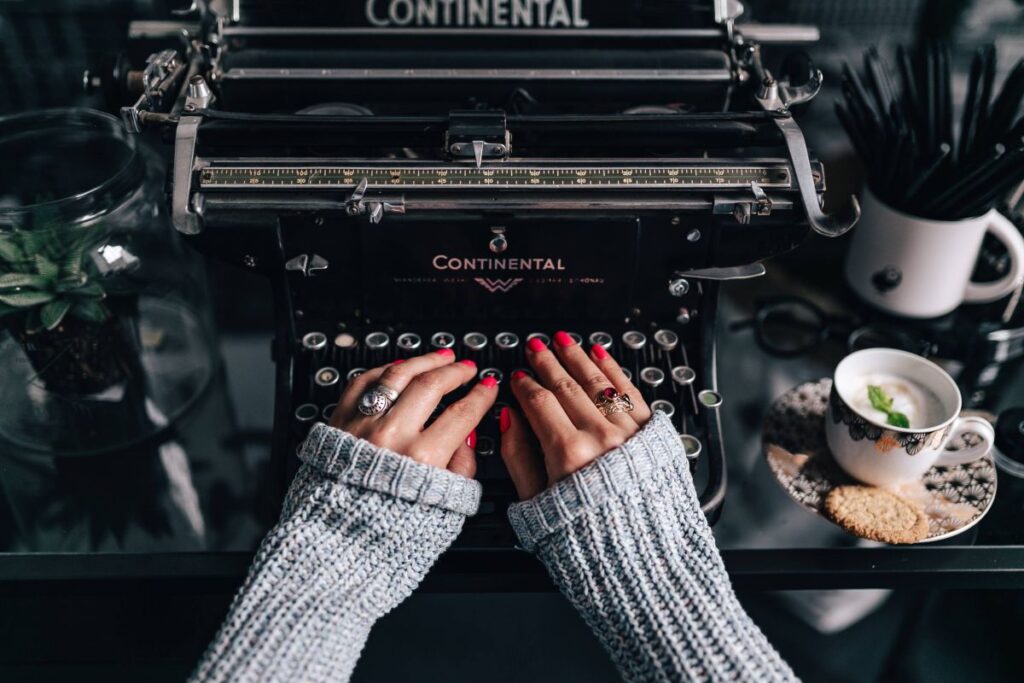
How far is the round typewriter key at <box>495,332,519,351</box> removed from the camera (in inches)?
56.4

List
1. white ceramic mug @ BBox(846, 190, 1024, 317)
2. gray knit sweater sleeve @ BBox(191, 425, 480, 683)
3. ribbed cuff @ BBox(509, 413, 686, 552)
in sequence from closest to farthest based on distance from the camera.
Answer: gray knit sweater sleeve @ BBox(191, 425, 480, 683) < ribbed cuff @ BBox(509, 413, 686, 552) < white ceramic mug @ BBox(846, 190, 1024, 317)

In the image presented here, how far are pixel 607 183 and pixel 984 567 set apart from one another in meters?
0.77

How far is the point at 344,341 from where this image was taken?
4.80 ft

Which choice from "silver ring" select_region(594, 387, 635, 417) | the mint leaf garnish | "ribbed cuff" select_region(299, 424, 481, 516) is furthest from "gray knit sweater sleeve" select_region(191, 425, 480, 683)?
the mint leaf garnish

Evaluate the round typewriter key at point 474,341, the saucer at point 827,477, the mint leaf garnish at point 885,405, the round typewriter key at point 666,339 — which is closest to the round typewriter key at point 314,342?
the round typewriter key at point 474,341

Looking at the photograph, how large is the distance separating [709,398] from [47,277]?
1.03m

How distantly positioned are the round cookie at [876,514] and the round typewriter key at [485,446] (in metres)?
0.50

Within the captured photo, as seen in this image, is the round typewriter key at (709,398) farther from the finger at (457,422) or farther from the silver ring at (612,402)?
the finger at (457,422)

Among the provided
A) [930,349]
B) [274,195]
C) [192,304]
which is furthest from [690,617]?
[192,304]

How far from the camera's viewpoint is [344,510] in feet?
3.80

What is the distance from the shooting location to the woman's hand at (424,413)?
Result: 4.05 ft

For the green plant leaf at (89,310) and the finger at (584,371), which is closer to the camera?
the finger at (584,371)

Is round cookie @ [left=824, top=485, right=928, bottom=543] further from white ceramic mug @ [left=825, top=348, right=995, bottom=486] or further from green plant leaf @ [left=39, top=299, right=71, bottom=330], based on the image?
green plant leaf @ [left=39, top=299, right=71, bottom=330]

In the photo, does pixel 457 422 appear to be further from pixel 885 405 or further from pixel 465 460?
pixel 885 405
